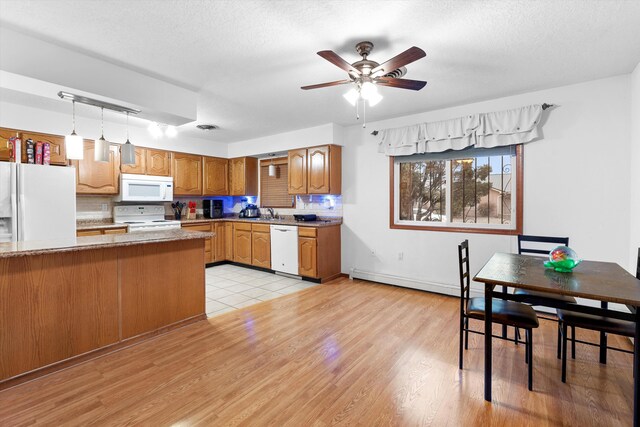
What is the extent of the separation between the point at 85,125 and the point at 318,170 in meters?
3.40

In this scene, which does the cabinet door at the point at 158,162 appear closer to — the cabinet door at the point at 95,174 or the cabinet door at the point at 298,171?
the cabinet door at the point at 95,174

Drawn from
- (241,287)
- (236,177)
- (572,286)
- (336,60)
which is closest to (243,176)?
(236,177)

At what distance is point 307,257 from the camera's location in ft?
15.2

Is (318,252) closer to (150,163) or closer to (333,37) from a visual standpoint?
(333,37)

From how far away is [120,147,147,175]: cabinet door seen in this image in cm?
484

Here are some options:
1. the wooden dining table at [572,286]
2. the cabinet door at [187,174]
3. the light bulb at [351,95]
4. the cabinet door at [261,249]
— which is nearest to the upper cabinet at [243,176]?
the cabinet door at [187,174]

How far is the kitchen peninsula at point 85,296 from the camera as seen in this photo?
208 centimetres

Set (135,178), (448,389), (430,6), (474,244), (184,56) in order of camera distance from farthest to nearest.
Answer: (135,178), (474,244), (184,56), (448,389), (430,6)

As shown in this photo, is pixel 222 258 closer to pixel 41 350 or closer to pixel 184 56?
pixel 41 350

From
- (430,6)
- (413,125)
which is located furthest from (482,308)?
(413,125)

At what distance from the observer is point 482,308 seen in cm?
220

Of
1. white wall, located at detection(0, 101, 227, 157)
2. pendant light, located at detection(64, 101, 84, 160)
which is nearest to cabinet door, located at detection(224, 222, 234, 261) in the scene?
white wall, located at detection(0, 101, 227, 157)

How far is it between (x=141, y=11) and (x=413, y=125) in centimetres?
329

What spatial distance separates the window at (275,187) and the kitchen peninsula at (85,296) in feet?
9.66
